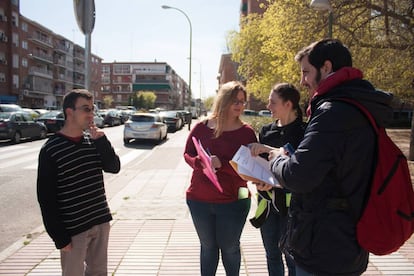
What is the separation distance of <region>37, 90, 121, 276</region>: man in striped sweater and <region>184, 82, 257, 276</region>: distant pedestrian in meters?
0.71

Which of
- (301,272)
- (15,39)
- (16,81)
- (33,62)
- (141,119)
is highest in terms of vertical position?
(15,39)

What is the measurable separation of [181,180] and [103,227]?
6.50m

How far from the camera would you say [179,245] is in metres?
4.57

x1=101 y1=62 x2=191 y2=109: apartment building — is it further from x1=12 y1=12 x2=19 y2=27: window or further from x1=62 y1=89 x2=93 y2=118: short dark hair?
x1=62 y1=89 x2=93 y2=118: short dark hair

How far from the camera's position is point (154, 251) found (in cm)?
438

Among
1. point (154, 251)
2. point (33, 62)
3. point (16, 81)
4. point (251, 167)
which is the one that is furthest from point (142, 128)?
point (33, 62)

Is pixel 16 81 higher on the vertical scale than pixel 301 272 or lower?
higher

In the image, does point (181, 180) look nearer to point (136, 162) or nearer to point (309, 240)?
point (136, 162)

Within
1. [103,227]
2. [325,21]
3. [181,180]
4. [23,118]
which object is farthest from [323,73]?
[23,118]

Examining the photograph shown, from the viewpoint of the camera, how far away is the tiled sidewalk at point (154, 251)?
3855 millimetres

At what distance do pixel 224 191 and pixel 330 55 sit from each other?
1452 millimetres

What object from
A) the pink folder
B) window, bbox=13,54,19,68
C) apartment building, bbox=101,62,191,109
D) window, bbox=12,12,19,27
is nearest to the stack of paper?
the pink folder

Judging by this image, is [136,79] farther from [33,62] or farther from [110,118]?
[110,118]

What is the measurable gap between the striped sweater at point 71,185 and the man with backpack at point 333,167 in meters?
1.45
